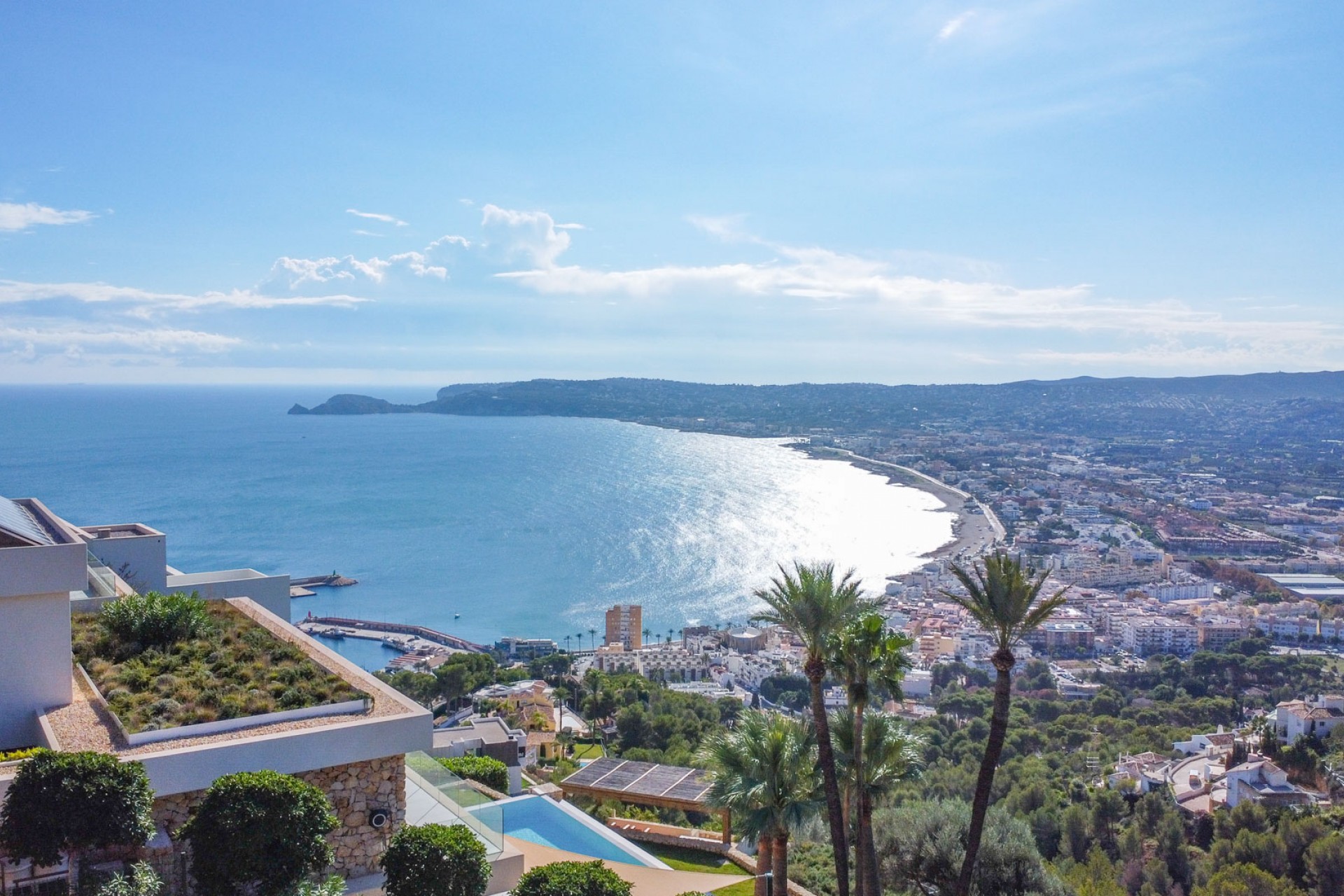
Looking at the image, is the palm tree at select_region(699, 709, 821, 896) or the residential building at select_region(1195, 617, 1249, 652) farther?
the residential building at select_region(1195, 617, 1249, 652)

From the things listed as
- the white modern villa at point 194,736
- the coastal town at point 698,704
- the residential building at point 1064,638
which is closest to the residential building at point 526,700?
the coastal town at point 698,704

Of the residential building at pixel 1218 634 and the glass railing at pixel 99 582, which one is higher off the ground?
the glass railing at pixel 99 582

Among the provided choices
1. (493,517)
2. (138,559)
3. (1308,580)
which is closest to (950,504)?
(1308,580)

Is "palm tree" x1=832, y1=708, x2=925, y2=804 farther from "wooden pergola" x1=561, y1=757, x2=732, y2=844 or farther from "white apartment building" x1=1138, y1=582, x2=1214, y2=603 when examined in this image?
"white apartment building" x1=1138, y1=582, x2=1214, y2=603

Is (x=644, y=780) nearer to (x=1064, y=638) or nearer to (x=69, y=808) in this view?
(x=69, y=808)

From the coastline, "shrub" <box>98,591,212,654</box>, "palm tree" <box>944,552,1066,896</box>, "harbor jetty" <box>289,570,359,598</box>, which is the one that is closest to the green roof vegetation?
"shrub" <box>98,591,212,654</box>

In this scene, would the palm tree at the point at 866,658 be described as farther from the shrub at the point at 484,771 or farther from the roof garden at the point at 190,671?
the shrub at the point at 484,771
